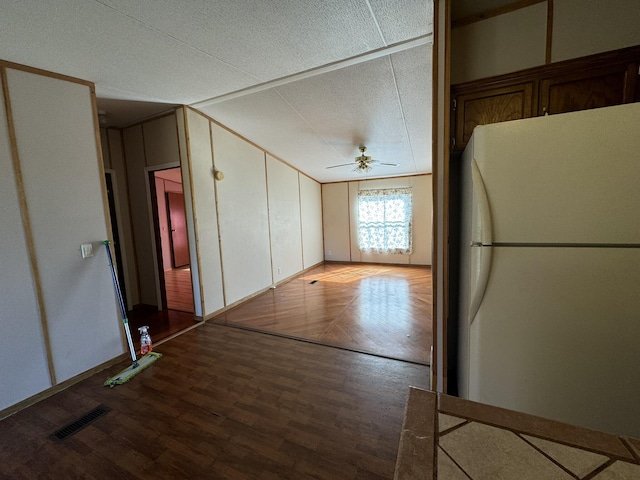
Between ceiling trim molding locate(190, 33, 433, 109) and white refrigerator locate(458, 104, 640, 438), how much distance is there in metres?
1.20

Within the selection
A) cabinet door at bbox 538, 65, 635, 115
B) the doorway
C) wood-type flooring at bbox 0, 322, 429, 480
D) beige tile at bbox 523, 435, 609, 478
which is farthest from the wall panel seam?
cabinet door at bbox 538, 65, 635, 115

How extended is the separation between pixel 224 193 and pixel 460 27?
308 centimetres

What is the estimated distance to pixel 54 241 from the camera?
2027 mm

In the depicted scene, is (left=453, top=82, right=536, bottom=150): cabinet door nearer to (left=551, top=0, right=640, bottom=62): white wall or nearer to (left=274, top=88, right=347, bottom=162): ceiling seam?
(left=551, top=0, right=640, bottom=62): white wall

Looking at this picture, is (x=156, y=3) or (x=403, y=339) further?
(x=403, y=339)

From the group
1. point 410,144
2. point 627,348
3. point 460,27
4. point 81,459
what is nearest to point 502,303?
point 627,348

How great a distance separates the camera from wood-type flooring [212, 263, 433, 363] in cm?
263

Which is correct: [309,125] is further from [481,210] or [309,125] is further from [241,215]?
[481,210]

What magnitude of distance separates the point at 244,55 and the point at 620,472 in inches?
109

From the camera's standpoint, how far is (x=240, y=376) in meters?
2.12

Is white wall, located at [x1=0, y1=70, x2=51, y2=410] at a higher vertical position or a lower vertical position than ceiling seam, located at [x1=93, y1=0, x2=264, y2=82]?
lower

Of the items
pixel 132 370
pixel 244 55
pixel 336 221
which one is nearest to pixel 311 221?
pixel 336 221

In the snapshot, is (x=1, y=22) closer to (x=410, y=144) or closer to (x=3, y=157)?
(x=3, y=157)

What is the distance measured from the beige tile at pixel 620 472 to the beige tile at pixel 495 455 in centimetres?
6
